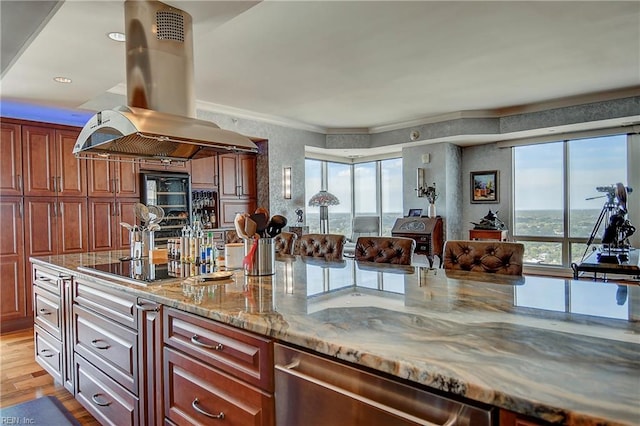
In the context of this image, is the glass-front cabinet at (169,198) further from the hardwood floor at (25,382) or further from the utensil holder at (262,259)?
the utensil holder at (262,259)

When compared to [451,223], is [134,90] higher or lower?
higher

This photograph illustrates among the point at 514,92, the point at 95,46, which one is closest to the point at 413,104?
the point at 514,92

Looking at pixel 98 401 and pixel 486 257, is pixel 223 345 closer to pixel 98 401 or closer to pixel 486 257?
pixel 98 401

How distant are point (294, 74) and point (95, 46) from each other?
2.02m

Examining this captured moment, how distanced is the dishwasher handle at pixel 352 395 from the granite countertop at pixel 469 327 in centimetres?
7

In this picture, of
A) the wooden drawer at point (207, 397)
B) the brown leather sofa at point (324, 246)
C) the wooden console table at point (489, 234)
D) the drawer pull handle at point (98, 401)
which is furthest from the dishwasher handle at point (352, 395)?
the wooden console table at point (489, 234)

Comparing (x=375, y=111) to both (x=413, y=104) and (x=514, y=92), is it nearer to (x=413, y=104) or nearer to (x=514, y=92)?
(x=413, y=104)

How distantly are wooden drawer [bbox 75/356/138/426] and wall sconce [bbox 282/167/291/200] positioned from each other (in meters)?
4.36

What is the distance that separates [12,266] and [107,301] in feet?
9.99

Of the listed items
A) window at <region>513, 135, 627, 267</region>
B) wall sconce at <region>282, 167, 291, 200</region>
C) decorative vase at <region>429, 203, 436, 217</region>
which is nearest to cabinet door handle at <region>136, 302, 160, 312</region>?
wall sconce at <region>282, 167, 291, 200</region>

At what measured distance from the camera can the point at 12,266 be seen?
4.20 meters

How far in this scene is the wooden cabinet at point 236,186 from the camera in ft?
19.1

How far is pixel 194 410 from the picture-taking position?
5.01 feet

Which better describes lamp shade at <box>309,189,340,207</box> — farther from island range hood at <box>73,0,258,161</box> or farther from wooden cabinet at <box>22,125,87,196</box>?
island range hood at <box>73,0,258,161</box>
